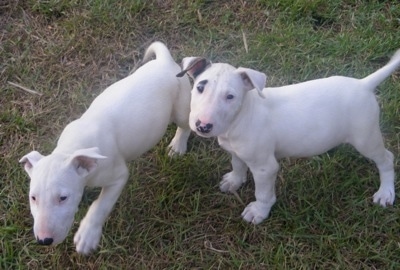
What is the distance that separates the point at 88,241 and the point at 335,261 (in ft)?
5.59

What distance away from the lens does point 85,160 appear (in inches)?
148

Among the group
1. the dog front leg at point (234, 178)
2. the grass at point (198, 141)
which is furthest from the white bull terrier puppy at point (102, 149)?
the dog front leg at point (234, 178)

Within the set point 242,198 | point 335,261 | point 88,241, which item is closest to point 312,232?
point 335,261

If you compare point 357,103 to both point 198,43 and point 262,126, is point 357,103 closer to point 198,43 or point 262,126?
point 262,126

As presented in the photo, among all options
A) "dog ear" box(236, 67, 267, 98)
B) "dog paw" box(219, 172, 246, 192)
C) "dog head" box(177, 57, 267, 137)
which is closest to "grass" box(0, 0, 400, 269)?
"dog paw" box(219, 172, 246, 192)

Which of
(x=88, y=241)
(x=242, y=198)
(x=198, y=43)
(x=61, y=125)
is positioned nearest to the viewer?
(x=88, y=241)

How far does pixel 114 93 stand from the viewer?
4.34 metres

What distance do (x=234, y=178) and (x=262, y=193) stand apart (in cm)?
39

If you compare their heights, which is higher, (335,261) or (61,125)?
(61,125)

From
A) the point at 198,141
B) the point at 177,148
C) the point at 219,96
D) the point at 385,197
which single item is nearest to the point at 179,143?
the point at 177,148

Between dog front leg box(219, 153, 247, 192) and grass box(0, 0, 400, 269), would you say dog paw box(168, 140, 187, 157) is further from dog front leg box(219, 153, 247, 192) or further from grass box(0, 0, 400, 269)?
dog front leg box(219, 153, 247, 192)

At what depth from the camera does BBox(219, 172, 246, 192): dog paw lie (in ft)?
15.5

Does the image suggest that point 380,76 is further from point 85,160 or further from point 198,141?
point 85,160

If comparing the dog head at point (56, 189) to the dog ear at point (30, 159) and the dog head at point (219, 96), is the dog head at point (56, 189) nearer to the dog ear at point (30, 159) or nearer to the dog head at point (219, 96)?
the dog ear at point (30, 159)
